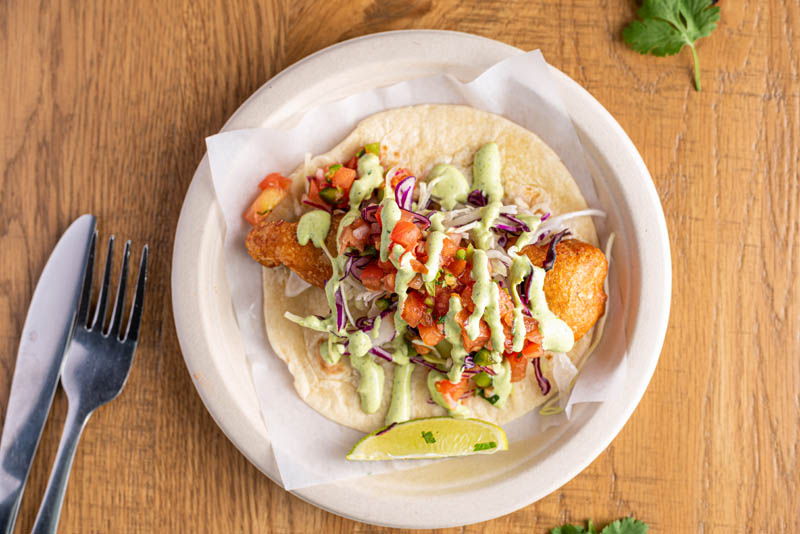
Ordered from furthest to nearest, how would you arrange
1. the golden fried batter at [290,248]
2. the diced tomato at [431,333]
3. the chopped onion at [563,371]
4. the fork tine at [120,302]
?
the fork tine at [120,302]
the chopped onion at [563,371]
the golden fried batter at [290,248]
the diced tomato at [431,333]

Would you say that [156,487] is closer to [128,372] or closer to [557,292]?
[128,372]

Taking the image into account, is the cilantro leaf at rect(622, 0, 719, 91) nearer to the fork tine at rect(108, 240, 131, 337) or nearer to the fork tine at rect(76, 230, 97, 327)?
the fork tine at rect(108, 240, 131, 337)

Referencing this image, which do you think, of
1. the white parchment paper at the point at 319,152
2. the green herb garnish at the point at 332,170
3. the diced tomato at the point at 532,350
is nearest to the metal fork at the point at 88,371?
the white parchment paper at the point at 319,152

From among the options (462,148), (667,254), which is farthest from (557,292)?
(462,148)

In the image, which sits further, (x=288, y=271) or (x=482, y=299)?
(x=288, y=271)

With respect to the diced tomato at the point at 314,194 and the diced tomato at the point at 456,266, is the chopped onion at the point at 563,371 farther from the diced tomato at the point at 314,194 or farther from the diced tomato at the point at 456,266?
the diced tomato at the point at 314,194
